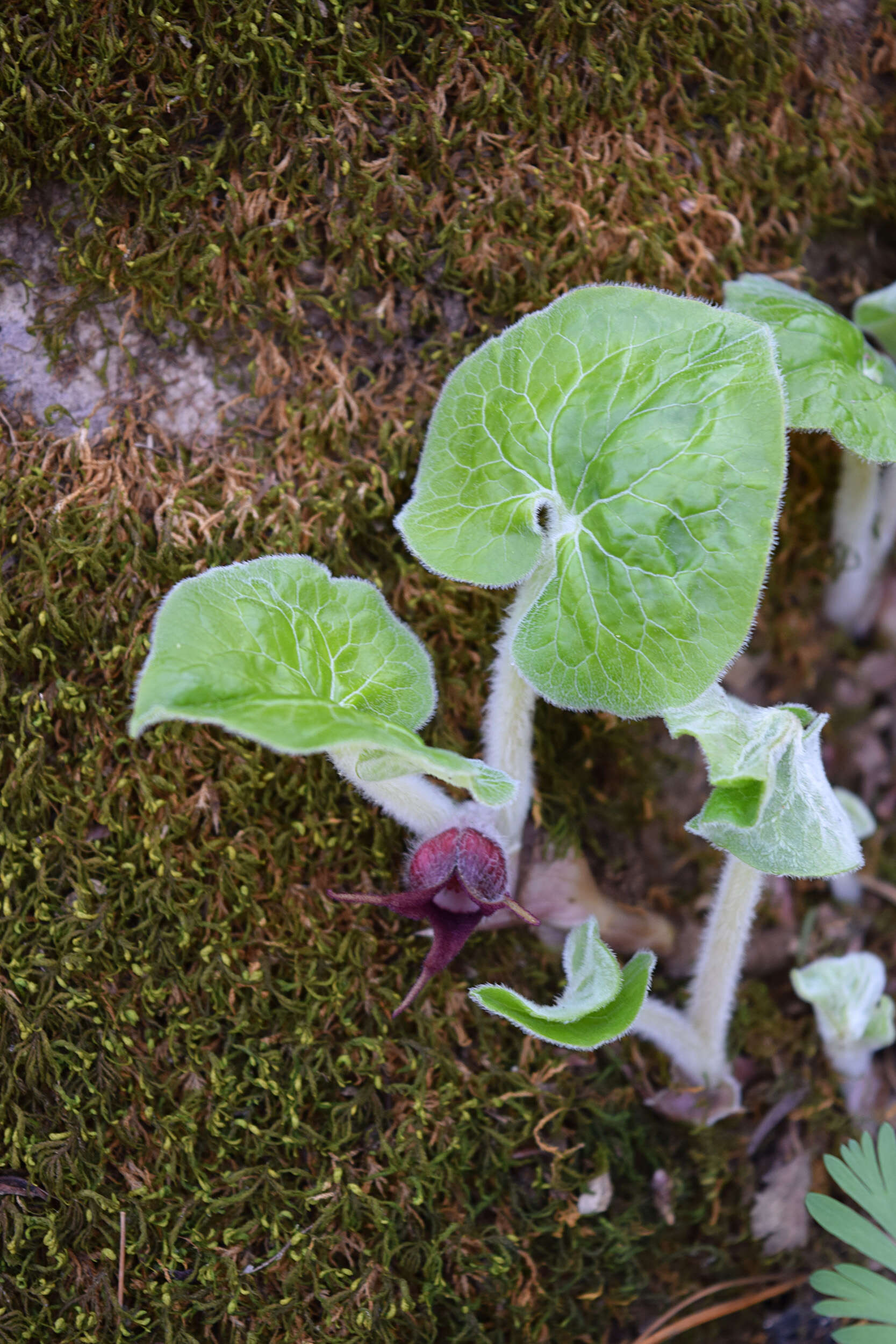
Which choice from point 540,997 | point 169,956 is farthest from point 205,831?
point 540,997

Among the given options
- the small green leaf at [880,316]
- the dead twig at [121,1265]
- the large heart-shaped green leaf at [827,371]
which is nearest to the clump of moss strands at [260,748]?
the dead twig at [121,1265]

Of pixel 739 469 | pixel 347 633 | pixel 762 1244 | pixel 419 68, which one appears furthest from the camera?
pixel 762 1244

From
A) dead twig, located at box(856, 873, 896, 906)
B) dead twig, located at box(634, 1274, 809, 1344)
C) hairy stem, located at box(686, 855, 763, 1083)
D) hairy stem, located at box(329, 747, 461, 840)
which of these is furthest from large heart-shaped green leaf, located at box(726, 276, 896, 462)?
dead twig, located at box(634, 1274, 809, 1344)

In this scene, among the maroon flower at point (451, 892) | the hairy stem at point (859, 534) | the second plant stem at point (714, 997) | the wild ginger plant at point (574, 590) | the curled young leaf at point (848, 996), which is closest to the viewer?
the wild ginger plant at point (574, 590)

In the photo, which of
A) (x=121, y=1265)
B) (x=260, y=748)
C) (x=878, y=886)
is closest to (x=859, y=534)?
(x=878, y=886)

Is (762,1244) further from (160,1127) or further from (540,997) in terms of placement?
(160,1127)

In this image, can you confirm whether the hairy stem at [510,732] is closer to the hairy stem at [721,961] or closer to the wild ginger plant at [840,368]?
the hairy stem at [721,961]

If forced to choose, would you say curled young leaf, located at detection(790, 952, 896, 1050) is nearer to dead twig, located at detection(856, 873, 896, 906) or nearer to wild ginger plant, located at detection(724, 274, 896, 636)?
dead twig, located at detection(856, 873, 896, 906)

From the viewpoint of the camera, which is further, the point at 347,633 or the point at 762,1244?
the point at 762,1244

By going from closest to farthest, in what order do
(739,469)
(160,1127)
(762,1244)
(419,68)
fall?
(739,469), (160,1127), (419,68), (762,1244)
